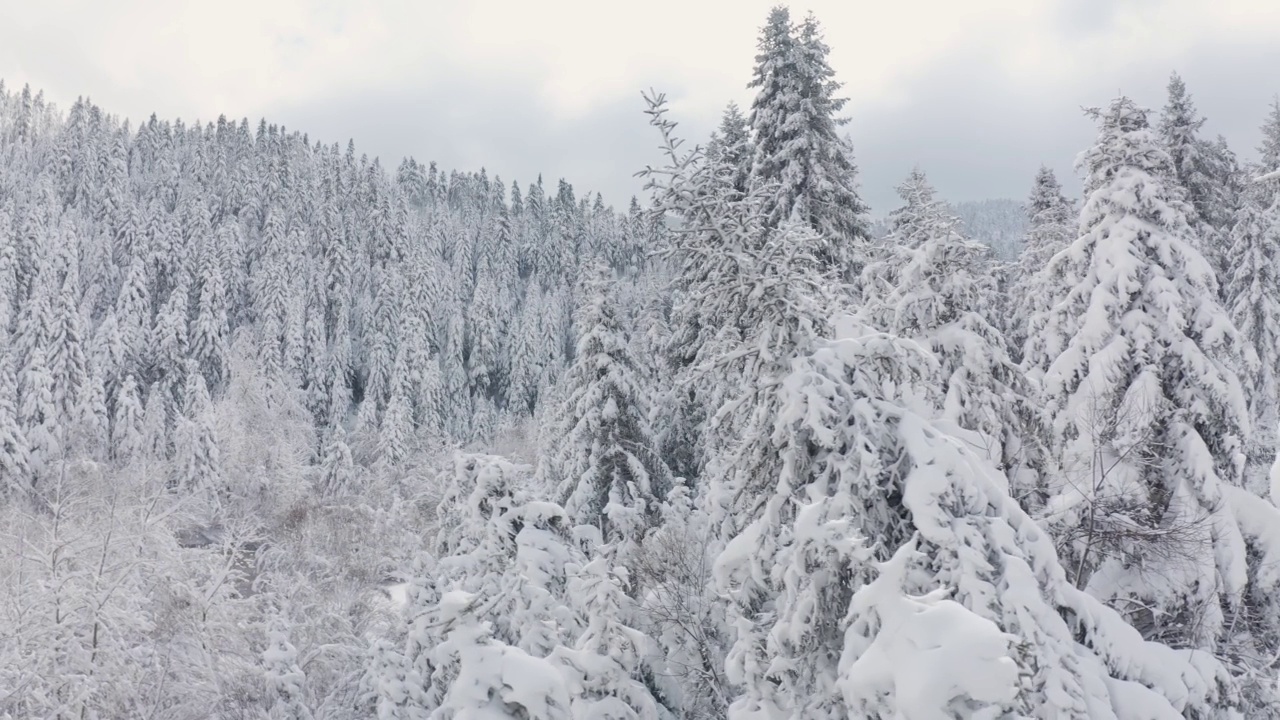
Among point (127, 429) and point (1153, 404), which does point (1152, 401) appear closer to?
point (1153, 404)

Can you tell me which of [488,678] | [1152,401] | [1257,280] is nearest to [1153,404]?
[1152,401]

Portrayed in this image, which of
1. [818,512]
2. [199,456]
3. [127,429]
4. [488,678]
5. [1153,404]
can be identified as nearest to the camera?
[818,512]

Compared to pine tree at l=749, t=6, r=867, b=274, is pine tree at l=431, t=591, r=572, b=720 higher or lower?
lower

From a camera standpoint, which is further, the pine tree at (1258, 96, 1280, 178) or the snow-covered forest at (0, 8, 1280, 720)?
the pine tree at (1258, 96, 1280, 178)

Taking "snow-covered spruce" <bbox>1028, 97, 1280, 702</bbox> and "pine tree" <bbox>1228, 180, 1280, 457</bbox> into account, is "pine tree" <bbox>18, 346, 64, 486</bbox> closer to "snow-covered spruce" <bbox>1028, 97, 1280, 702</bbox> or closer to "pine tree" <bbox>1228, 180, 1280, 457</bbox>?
"snow-covered spruce" <bbox>1028, 97, 1280, 702</bbox>

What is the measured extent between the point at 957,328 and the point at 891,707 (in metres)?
7.85

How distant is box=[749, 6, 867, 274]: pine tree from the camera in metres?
19.7

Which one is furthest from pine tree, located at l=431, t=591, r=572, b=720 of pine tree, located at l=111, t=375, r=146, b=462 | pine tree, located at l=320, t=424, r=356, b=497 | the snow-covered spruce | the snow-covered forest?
pine tree, located at l=111, t=375, r=146, b=462

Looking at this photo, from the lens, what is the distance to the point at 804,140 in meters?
19.7

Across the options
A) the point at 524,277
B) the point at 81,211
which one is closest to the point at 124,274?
the point at 81,211

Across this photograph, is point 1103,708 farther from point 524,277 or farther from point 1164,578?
point 524,277

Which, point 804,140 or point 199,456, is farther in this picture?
point 199,456

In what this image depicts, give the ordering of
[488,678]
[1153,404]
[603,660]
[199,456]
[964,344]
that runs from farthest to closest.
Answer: [199,456] < [1153,404] < [964,344] < [603,660] < [488,678]

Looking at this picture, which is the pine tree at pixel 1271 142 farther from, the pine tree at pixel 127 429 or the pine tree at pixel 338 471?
the pine tree at pixel 127 429
